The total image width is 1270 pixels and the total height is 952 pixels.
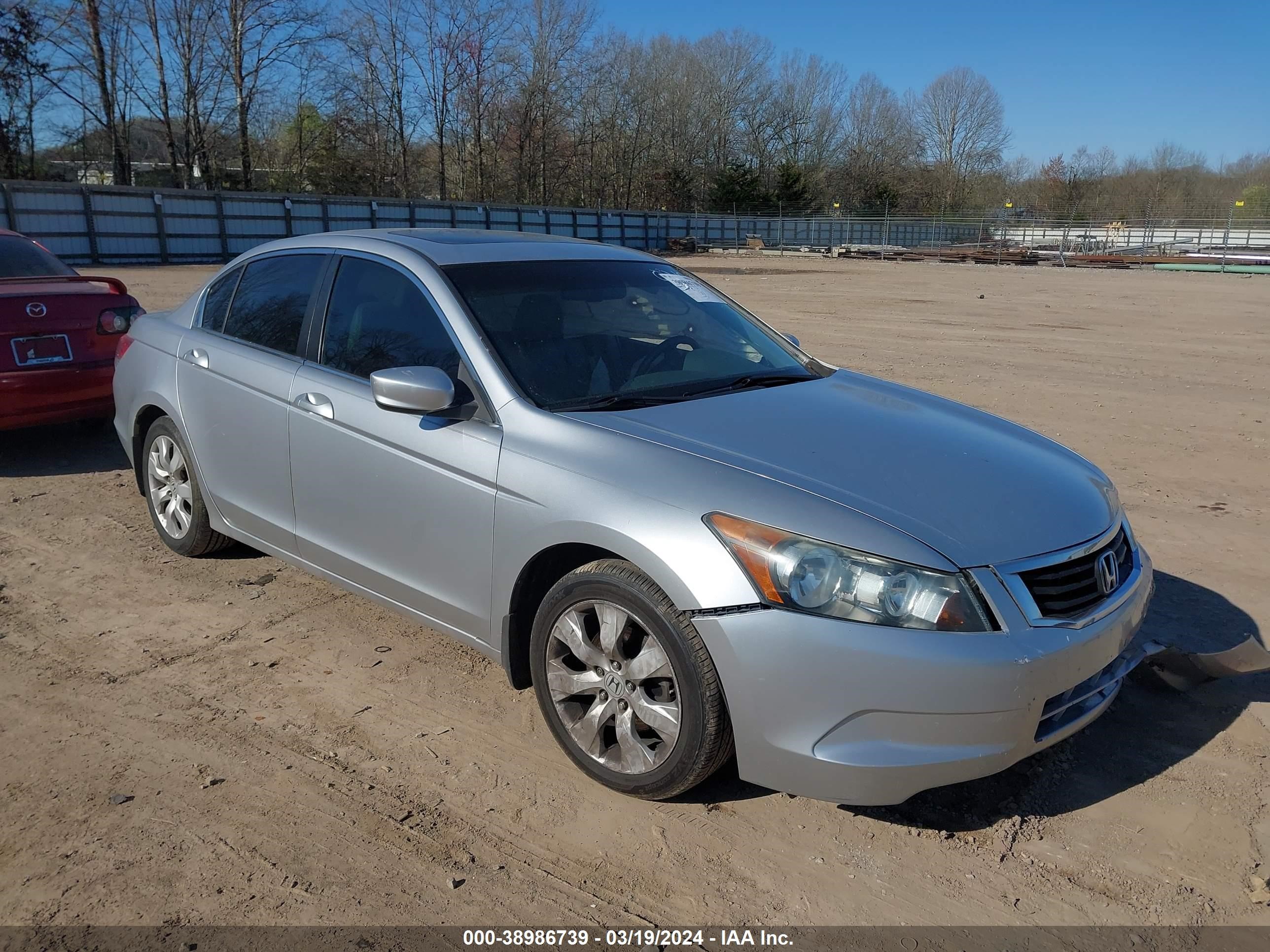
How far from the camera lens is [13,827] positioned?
9.59 feet

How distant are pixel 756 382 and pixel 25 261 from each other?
595cm

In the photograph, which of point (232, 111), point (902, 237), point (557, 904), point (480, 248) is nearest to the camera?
point (557, 904)

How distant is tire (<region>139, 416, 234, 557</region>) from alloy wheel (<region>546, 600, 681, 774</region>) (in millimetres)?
2397

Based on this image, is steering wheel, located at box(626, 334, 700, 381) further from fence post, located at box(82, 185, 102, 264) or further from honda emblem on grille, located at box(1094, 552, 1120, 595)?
fence post, located at box(82, 185, 102, 264)

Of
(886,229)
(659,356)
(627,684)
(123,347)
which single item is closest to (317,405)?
(659,356)

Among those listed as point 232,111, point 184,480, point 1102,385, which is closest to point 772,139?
point 232,111

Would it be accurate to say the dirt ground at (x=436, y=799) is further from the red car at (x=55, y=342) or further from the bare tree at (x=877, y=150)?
the bare tree at (x=877, y=150)

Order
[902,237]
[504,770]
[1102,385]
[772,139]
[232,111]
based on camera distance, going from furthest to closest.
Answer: [772,139], [902,237], [232,111], [1102,385], [504,770]

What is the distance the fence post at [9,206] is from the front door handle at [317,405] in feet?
99.1

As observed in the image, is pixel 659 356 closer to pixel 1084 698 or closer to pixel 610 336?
pixel 610 336

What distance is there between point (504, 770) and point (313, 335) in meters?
2.01

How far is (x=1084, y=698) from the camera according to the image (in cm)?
288

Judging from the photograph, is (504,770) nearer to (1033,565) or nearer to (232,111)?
(1033,565)

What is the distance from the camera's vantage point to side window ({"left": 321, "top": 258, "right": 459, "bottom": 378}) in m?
3.69
